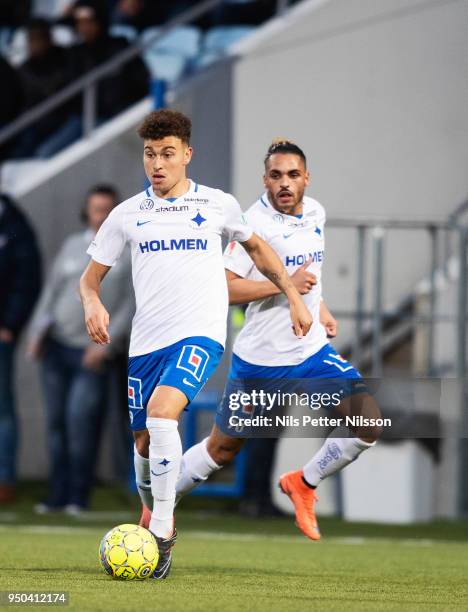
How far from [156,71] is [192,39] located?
40 centimetres

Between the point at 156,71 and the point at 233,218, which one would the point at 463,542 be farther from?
the point at 156,71

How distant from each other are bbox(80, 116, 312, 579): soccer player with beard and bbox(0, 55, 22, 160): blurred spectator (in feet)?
20.0

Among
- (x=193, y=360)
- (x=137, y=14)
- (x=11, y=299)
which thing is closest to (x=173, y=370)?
(x=193, y=360)

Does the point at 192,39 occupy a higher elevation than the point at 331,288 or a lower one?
higher

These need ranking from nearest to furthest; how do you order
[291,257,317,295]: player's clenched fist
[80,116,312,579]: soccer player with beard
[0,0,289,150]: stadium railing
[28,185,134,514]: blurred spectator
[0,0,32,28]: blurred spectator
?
1. [80,116,312,579]: soccer player with beard
2. [291,257,317,295]: player's clenched fist
3. [28,185,134,514]: blurred spectator
4. [0,0,289,150]: stadium railing
5. [0,0,32,28]: blurred spectator

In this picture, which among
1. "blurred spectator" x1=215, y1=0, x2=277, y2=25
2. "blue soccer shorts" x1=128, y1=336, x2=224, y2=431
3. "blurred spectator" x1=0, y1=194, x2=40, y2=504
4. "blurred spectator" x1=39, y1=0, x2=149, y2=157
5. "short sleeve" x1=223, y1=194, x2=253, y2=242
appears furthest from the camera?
"blurred spectator" x1=39, y1=0, x2=149, y2=157

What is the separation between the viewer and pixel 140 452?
6.73m

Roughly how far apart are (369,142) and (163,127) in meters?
3.69

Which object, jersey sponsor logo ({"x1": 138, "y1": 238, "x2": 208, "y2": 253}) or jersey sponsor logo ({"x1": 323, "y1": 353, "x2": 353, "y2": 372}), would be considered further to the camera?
jersey sponsor logo ({"x1": 323, "y1": 353, "x2": 353, "y2": 372})

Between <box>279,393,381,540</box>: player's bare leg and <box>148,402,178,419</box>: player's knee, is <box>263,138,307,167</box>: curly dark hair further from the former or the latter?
<box>148,402,178,419</box>: player's knee

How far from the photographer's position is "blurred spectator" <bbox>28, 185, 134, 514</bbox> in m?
10.6

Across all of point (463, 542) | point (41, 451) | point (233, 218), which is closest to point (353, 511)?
point (463, 542)

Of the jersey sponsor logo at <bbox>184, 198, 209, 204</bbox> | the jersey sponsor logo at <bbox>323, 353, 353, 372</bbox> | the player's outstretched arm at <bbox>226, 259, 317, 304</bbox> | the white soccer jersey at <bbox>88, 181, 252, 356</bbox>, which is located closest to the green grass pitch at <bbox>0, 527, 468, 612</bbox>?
the jersey sponsor logo at <bbox>323, 353, 353, 372</bbox>

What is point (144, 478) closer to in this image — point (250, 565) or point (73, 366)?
point (250, 565)
